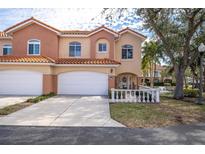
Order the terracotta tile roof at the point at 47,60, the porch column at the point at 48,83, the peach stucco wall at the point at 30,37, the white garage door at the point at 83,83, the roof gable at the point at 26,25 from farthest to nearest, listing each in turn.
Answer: the peach stucco wall at the point at 30,37, the roof gable at the point at 26,25, the white garage door at the point at 83,83, the porch column at the point at 48,83, the terracotta tile roof at the point at 47,60

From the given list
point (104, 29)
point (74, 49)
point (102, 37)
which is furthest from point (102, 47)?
point (74, 49)

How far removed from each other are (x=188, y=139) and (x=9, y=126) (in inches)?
243

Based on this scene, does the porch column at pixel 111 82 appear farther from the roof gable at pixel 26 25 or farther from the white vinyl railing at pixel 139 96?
the roof gable at pixel 26 25

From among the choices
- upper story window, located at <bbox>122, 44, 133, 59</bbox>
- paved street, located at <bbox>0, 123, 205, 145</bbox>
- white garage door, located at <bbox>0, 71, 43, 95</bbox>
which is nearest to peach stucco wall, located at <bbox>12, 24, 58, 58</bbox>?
white garage door, located at <bbox>0, 71, 43, 95</bbox>

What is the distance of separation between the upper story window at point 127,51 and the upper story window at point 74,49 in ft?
15.5

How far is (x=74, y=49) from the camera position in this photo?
969 inches

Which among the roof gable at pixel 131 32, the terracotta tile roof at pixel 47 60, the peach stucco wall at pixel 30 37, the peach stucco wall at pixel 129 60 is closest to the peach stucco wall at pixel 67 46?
the terracotta tile roof at pixel 47 60

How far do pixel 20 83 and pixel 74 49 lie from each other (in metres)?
6.65

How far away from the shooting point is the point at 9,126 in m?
8.59

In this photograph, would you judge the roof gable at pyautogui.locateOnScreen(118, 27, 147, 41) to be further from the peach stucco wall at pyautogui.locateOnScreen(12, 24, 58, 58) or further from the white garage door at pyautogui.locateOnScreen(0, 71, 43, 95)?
the white garage door at pyautogui.locateOnScreen(0, 71, 43, 95)

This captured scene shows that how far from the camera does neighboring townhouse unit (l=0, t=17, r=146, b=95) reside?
20953 mm

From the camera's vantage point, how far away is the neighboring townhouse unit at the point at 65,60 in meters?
21.0
